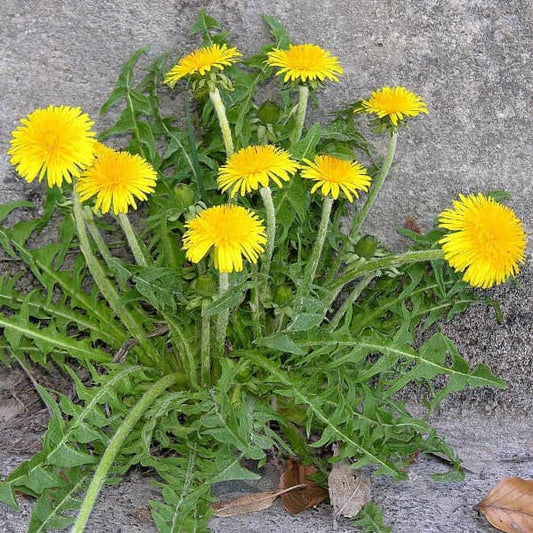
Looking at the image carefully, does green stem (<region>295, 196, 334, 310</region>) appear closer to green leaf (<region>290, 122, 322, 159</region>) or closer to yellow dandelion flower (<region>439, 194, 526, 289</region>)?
green leaf (<region>290, 122, 322, 159</region>)

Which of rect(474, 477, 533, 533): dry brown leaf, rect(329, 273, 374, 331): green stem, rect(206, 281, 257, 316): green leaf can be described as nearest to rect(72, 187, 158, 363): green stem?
rect(206, 281, 257, 316): green leaf

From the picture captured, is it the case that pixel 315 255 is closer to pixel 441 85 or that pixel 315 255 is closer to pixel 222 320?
pixel 222 320

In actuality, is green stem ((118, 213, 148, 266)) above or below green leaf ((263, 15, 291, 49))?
below

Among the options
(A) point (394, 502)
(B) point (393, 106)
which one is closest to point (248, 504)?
(A) point (394, 502)

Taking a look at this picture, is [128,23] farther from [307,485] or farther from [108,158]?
[307,485]

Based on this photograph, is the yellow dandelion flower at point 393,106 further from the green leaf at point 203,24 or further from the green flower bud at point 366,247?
the green leaf at point 203,24

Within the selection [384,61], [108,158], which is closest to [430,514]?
[108,158]
